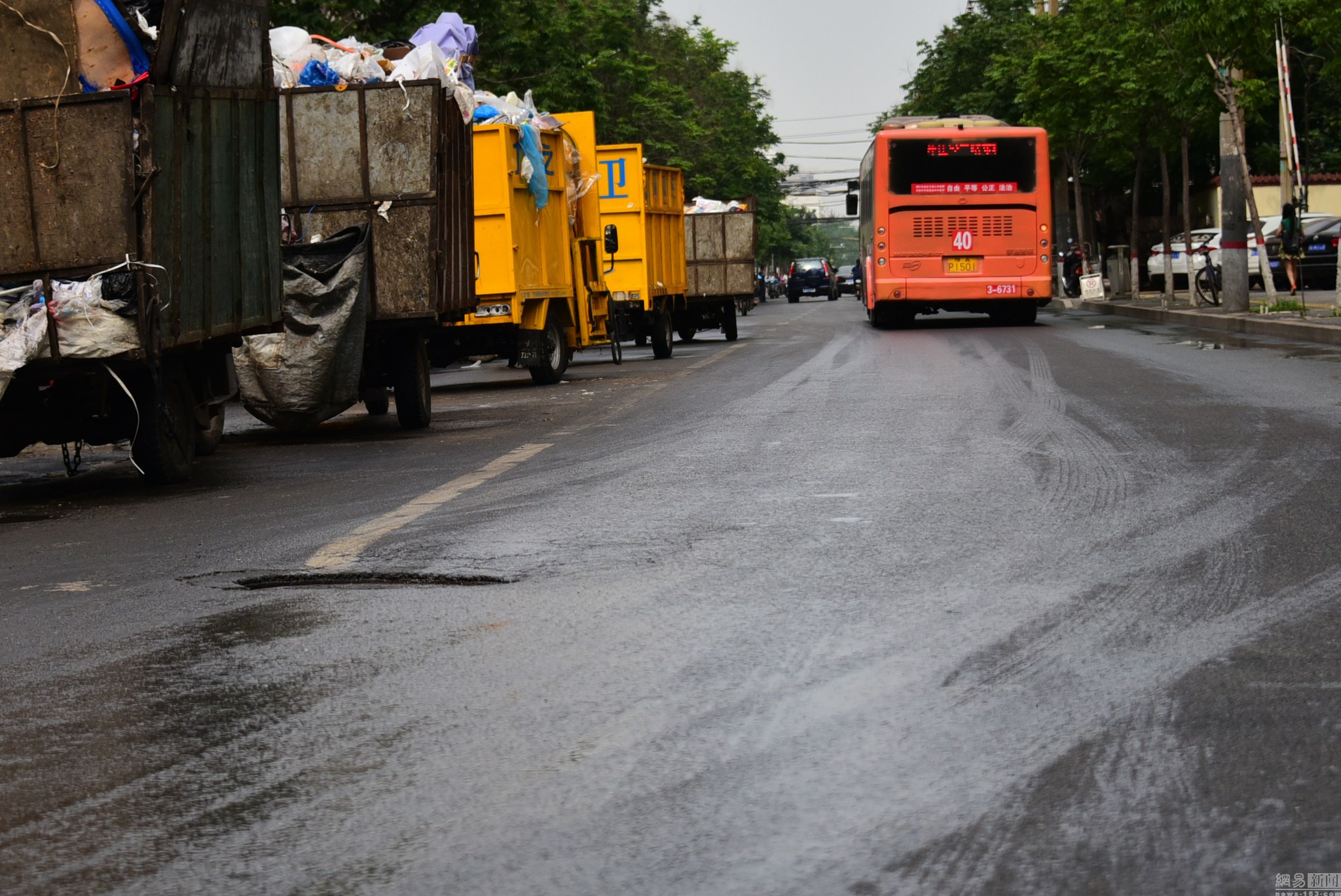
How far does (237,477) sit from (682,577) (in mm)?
5125

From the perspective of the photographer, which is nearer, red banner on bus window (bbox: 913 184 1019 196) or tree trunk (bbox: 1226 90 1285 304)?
tree trunk (bbox: 1226 90 1285 304)

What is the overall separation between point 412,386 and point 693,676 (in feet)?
29.9

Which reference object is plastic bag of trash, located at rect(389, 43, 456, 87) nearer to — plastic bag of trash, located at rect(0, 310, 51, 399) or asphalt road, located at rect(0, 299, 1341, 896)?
asphalt road, located at rect(0, 299, 1341, 896)

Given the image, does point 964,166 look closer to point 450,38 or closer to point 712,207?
point 712,207

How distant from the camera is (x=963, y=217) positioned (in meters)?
29.6

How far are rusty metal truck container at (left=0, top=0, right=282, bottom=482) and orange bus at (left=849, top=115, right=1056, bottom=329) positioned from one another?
19.6 m

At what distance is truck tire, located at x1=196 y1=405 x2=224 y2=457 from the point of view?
12.0 m

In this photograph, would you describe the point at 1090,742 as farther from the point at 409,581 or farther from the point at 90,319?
the point at 90,319

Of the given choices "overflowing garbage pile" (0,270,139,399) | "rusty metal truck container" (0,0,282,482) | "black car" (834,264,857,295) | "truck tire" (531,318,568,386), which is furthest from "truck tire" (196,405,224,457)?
"black car" (834,264,857,295)

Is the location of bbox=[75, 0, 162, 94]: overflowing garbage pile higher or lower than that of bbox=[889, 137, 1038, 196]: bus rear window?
lower

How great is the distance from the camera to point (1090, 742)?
4.04 metres

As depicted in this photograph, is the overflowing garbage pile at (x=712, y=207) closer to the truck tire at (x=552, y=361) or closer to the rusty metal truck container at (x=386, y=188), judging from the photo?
the truck tire at (x=552, y=361)

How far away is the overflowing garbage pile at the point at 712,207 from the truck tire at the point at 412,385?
69.6 feet

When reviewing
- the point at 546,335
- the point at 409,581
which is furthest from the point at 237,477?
the point at 546,335
